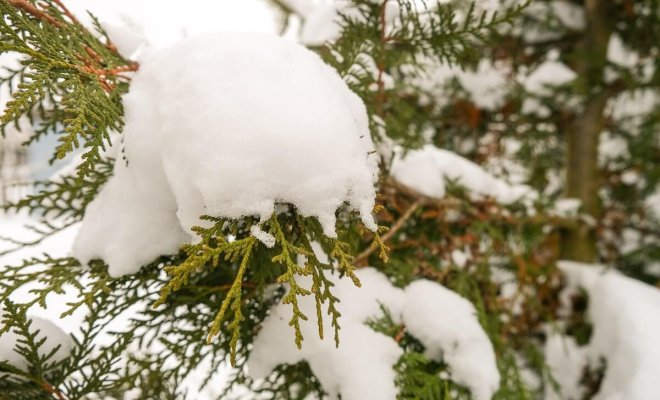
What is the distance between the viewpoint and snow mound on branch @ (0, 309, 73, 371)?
3.95ft

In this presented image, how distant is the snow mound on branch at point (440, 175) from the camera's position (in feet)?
6.68

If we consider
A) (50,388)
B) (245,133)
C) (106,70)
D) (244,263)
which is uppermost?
(106,70)

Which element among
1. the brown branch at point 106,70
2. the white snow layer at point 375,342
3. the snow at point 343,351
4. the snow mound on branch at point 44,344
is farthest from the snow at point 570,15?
the snow mound on branch at point 44,344

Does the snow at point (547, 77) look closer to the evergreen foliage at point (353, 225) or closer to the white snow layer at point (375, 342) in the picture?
the evergreen foliage at point (353, 225)

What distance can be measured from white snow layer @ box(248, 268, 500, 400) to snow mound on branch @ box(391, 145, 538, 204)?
0.63m

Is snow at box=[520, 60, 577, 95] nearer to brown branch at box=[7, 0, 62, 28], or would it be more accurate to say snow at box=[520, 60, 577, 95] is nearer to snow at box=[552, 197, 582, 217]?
snow at box=[552, 197, 582, 217]

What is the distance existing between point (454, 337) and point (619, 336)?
68.8 inches

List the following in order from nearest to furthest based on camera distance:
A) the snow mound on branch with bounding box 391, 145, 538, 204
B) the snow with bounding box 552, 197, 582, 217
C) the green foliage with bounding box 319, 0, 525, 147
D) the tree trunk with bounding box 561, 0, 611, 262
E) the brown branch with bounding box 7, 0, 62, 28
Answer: the brown branch with bounding box 7, 0, 62, 28, the green foliage with bounding box 319, 0, 525, 147, the snow mound on branch with bounding box 391, 145, 538, 204, the snow with bounding box 552, 197, 582, 217, the tree trunk with bounding box 561, 0, 611, 262

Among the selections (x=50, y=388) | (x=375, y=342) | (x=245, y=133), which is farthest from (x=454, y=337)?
(x=50, y=388)

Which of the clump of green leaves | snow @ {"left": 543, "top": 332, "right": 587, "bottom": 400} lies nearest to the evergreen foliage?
the clump of green leaves

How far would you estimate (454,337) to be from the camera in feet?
4.69

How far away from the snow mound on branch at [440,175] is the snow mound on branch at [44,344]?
151 cm

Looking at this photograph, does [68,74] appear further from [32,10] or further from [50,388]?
[50,388]

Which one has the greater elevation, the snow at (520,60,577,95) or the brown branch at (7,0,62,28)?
the snow at (520,60,577,95)
